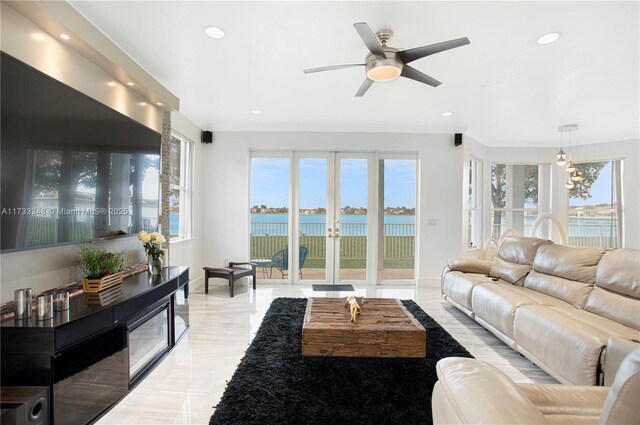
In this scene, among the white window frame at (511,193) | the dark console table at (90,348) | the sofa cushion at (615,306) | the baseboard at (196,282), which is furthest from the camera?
the white window frame at (511,193)

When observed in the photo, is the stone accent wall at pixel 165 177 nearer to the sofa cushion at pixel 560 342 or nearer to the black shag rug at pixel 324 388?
the black shag rug at pixel 324 388

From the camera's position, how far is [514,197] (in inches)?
255

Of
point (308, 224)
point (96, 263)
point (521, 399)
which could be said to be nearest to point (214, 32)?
point (96, 263)

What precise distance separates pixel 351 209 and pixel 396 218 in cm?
82

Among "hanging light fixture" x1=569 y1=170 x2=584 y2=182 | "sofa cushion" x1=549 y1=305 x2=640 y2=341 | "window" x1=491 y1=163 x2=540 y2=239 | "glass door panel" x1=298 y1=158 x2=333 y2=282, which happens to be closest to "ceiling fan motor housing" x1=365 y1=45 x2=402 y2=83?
"sofa cushion" x1=549 y1=305 x2=640 y2=341

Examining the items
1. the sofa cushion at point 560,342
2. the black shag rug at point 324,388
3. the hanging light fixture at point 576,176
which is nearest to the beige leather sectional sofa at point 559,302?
the sofa cushion at point 560,342

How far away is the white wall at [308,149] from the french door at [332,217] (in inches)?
6.9

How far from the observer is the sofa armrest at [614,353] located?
1.72 metres

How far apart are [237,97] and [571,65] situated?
12.1ft

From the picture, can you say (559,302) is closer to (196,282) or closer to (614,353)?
(614,353)

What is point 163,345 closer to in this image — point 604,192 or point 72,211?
point 72,211

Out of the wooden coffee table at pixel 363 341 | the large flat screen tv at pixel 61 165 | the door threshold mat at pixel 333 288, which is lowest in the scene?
the door threshold mat at pixel 333 288

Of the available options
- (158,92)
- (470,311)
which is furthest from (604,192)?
(158,92)

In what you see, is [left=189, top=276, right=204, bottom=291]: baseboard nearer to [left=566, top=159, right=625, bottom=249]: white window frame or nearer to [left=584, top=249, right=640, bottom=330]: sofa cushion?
[left=584, top=249, right=640, bottom=330]: sofa cushion
